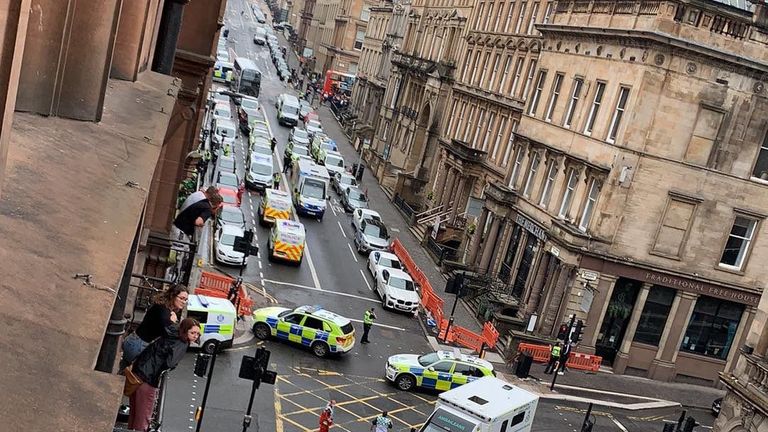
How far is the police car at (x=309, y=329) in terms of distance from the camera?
31656 millimetres

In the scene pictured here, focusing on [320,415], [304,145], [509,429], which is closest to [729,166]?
[509,429]

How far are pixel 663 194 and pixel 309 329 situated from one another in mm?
16953

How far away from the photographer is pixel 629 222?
38.7 metres

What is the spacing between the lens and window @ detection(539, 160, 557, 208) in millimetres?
43306

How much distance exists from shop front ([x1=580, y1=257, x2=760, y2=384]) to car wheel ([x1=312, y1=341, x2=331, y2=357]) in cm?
1282

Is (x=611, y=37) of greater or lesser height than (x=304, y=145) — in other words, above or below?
above

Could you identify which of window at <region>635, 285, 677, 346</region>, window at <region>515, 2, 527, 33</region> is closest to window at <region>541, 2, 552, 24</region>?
window at <region>515, 2, 527, 33</region>

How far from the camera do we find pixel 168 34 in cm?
1612

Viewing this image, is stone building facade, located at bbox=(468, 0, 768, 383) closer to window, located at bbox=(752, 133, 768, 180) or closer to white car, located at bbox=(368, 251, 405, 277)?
window, located at bbox=(752, 133, 768, 180)

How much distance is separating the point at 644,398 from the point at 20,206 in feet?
116

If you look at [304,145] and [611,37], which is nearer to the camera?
[611,37]

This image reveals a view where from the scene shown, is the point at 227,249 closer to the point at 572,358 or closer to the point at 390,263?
the point at 390,263

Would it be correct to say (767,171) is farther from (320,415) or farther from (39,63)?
(39,63)

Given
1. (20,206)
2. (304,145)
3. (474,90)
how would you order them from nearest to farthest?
(20,206), (474,90), (304,145)
